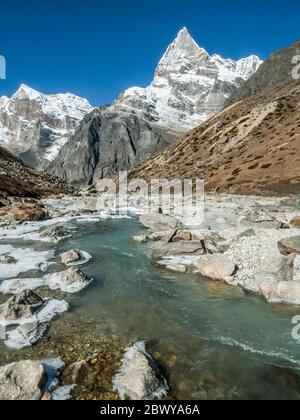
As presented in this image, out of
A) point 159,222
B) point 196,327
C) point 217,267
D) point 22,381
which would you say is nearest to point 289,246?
point 217,267

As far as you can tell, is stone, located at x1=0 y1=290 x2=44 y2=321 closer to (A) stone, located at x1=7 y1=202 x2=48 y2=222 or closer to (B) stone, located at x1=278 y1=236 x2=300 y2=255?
(B) stone, located at x1=278 y1=236 x2=300 y2=255

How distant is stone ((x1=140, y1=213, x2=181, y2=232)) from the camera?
1636 inches

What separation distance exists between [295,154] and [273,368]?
76.0 meters

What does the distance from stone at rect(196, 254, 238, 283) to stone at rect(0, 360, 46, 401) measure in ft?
43.1

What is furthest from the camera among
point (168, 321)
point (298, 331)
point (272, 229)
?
point (272, 229)

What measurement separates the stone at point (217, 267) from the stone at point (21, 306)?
1003 centimetres

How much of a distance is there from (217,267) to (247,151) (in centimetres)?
9126

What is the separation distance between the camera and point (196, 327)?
58.6 feet

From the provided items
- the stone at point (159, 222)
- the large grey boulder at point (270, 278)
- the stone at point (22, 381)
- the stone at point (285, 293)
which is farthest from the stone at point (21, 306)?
the stone at point (159, 222)

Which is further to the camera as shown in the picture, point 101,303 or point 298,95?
point 298,95

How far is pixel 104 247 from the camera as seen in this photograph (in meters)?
35.1

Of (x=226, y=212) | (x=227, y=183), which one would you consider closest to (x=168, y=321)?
(x=226, y=212)
